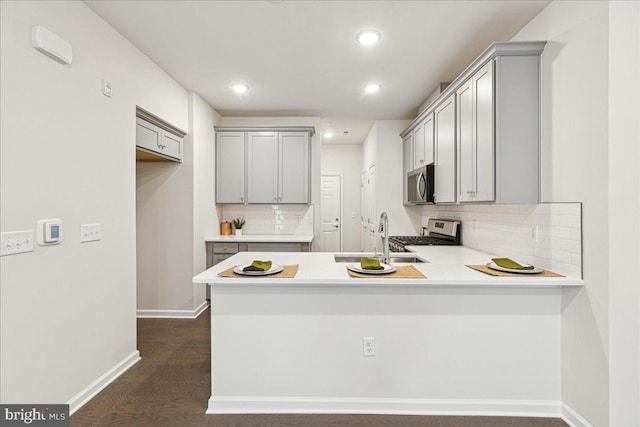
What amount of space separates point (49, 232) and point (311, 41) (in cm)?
228

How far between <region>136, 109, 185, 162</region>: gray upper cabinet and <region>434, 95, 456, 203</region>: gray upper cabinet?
2751 millimetres

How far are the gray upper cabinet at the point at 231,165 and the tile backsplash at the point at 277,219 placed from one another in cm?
42

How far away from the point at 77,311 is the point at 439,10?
125 inches

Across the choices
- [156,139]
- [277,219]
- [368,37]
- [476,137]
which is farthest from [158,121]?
[476,137]

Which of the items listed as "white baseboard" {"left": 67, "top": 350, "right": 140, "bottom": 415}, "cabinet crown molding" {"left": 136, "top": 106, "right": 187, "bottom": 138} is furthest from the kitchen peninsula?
"cabinet crown molding" {"left": 136, "top": 106, "right": 187, "bottom": 138}

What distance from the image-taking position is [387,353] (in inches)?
80.7

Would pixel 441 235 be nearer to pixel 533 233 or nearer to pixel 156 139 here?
pixel 533 233

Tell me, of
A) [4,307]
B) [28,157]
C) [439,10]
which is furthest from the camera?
[439,10]

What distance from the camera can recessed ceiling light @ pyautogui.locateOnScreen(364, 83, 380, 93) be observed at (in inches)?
144

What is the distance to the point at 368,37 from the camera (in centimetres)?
261

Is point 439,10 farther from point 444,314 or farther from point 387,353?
point 387,353

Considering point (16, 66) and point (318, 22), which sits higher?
point (318, 22)

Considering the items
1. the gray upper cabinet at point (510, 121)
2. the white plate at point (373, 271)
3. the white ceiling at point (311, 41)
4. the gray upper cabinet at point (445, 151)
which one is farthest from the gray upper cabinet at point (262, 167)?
the gray upper cabinet at point (510, 121)

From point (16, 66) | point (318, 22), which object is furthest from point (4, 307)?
point (318, 22)
